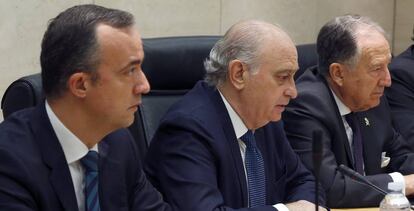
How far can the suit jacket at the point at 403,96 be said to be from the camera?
3.75 metres

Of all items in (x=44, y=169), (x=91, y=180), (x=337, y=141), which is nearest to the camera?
(x=44, y=169)

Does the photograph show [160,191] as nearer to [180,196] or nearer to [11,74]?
[180,196]

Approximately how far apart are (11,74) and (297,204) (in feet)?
4.71

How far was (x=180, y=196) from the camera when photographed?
2.66 meters

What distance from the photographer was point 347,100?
3.39 m

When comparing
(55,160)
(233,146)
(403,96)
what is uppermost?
(55,160)

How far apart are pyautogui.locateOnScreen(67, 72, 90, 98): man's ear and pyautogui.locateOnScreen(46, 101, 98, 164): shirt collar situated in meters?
0.09

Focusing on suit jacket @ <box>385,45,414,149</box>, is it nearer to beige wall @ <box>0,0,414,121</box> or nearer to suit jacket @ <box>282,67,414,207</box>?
suit jacket @ <box>282,67,414,207</box>

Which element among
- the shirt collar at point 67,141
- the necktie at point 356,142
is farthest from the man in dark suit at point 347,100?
the shirt collar at point 67,141

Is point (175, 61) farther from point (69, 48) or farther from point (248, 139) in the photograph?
point (69, 48)

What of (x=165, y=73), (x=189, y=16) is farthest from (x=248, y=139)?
(x=189, y=16)

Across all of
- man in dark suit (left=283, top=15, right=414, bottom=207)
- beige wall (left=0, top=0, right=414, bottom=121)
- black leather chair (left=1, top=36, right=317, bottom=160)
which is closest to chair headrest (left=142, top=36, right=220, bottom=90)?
black leather chair (left=1, top=36, right=317, bottom=160)

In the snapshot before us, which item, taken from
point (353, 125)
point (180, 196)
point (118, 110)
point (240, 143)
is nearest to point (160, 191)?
point (180, 196)

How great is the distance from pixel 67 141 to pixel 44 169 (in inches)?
4.1
